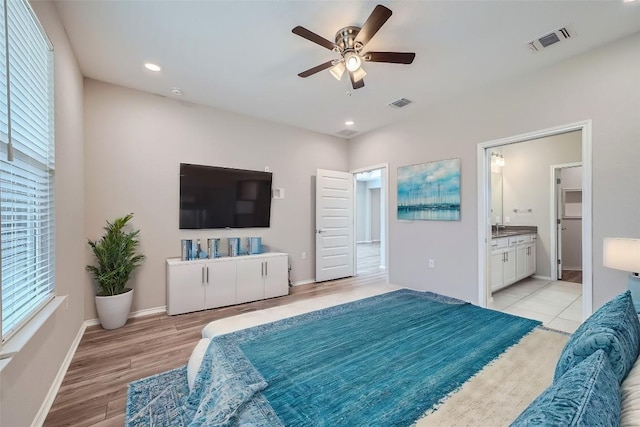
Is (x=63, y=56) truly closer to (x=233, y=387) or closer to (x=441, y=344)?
(x=233, y=387)

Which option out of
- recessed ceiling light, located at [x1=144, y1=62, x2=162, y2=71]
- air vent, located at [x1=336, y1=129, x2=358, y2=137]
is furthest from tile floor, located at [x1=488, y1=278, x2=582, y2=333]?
recessed ceiling light, located at [x1=144, y1=62, x2=162, y2=71]

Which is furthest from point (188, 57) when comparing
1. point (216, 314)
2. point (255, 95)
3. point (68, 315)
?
point (216, 314)

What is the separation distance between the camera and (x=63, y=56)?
2330mm

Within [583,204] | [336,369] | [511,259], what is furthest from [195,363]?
[511,259]

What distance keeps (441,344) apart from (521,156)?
5411 millimetres

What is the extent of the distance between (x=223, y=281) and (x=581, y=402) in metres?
3.66

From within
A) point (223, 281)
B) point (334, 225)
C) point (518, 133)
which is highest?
point (518, 133)

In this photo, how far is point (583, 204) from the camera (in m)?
2.72

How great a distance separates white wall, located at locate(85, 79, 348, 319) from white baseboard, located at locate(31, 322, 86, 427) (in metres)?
0.74

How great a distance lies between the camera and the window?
139 cm

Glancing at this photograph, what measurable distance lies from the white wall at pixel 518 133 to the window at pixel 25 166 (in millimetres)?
4123

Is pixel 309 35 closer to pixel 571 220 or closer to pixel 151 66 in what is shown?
pixel 151 66

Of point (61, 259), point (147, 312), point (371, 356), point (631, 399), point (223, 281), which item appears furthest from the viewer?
point (223, 281)

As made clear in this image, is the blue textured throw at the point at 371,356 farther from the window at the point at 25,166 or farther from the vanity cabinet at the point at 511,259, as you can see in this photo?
the vanity cabinet at the point at 511,259
